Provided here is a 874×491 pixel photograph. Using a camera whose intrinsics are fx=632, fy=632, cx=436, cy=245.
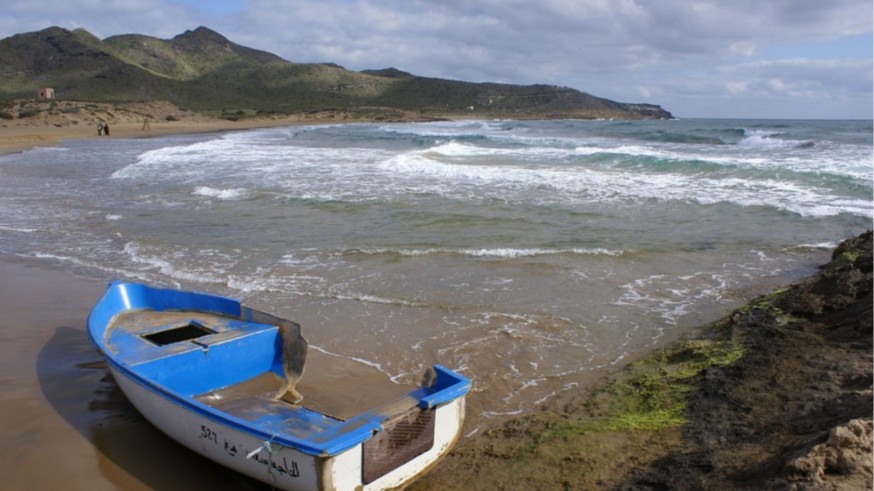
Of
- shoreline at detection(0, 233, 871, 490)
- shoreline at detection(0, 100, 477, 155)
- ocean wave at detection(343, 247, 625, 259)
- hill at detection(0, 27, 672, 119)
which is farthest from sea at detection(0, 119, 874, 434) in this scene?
hill at detection(0, 27, 672, 119)

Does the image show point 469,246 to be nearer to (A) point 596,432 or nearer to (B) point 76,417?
(A) point 596,432

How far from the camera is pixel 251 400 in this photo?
5.26 metres

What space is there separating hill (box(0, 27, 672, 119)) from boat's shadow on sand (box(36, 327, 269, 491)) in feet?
214

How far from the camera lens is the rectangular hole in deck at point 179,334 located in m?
6.07

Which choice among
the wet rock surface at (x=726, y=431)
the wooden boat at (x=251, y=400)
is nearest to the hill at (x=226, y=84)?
the wooden boat at (x=251, y=400)

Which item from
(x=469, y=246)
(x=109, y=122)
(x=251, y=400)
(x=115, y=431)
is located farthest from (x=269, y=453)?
(x=109, y=122)

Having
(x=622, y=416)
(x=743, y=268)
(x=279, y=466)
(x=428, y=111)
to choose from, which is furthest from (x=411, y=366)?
(x=428, y=111)

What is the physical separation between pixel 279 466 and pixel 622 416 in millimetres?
2704

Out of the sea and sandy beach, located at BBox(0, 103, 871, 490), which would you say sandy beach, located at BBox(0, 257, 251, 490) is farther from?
the sea

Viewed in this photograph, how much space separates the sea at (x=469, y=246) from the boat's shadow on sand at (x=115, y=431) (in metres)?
1.97

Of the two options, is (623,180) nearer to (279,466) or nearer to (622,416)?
(622,416)

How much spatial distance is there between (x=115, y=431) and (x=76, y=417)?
1.57ft

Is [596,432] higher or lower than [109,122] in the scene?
lower

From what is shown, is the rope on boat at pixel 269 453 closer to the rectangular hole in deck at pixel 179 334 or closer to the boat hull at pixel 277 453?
the boat hull at pixel 277 453
